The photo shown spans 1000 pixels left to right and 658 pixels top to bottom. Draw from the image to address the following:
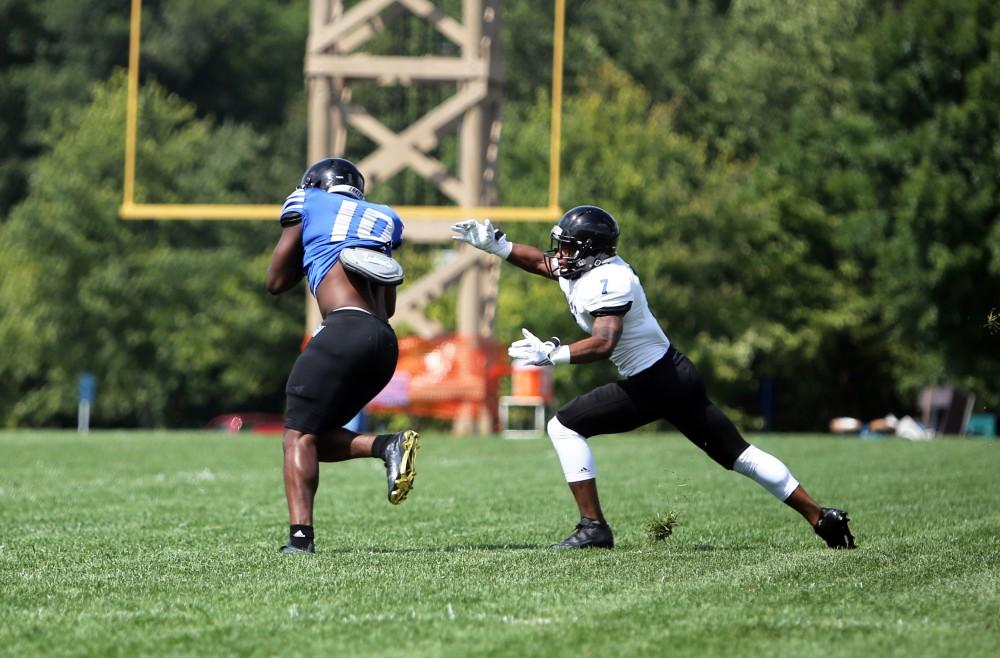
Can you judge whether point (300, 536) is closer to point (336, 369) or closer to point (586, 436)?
point (336, 369)

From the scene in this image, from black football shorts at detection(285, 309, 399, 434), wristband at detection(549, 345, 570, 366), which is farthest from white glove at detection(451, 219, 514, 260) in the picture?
wristband at detection(549, 345, 570, 366)

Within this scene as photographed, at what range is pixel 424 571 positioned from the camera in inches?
251

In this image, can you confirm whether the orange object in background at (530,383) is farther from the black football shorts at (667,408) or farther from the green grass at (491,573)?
the black football shorts at (667,408)

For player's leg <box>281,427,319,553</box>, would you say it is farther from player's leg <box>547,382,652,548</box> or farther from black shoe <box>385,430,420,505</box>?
player's leg <box>547,382,652,548</box>

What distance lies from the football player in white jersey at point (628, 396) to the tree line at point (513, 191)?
26.1 m

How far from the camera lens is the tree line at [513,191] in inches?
1534

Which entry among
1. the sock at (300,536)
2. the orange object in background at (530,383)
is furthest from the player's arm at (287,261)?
the orange object in background at (530,383)

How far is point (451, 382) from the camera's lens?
80.6 feet

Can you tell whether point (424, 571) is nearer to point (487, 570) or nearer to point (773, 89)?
point (487, 570)

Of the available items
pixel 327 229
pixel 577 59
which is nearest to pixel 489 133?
pixel 327 229

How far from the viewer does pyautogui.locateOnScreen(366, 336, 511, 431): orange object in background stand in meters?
24.5

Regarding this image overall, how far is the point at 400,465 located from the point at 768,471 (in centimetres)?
167

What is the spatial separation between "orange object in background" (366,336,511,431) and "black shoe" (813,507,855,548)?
17.1m

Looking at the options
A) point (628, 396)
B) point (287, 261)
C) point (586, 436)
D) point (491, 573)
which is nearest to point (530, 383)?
point (586, 436)
